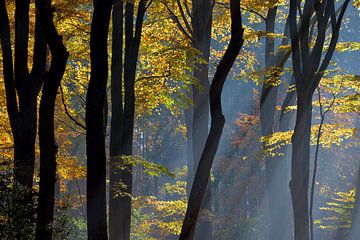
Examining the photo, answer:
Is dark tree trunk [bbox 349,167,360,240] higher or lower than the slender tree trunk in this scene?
lower

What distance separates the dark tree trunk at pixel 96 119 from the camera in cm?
802

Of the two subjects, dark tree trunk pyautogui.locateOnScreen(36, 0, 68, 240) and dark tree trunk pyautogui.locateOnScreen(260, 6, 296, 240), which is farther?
dark tree trunk pyautogui.locateOnScreen(260, 6, 296, 240)

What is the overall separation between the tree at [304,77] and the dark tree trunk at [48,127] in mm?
5911

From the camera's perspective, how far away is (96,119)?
805 centimetres

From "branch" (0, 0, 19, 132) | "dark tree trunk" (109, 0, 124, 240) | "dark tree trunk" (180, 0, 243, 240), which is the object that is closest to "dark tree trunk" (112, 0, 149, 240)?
"dark tree trunk" (109, 0, 124, 240)

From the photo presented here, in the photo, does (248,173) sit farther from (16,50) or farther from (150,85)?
(16,50)

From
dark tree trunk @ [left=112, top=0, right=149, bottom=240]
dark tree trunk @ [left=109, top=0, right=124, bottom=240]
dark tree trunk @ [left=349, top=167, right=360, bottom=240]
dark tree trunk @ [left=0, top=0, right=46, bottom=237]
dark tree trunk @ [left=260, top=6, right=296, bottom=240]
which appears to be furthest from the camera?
dark tree trunk @ [left=349, top=167, right=360, bottom=240]

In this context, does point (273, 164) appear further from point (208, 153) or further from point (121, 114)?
point (208, 153)

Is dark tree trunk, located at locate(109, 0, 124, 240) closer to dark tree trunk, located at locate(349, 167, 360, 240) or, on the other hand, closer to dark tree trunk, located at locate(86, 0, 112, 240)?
dark tree trunk, located at locate(86, 0, 112, 240)

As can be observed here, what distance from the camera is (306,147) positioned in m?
12.7

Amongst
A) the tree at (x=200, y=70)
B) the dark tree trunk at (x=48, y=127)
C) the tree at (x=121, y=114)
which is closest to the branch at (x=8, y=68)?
the dark tree trunk at (x=48, y=127)

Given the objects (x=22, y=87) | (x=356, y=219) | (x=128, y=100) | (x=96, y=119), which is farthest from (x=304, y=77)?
(x=356, y=219)

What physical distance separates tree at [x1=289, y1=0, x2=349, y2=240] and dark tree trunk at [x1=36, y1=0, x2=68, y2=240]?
19.4ft

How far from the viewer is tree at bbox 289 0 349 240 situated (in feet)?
40.3
